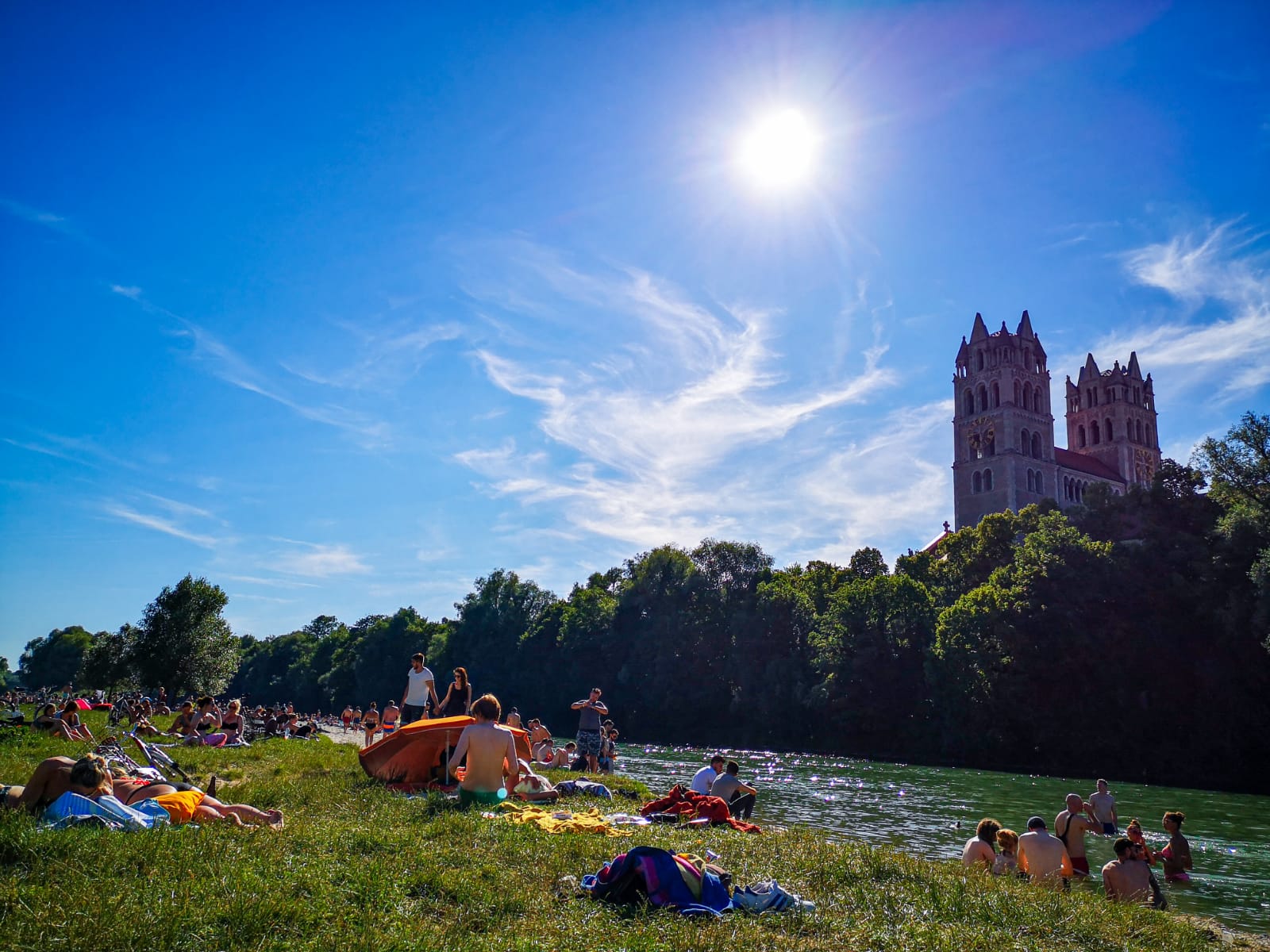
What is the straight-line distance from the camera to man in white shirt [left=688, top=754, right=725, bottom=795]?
16141 millimetres

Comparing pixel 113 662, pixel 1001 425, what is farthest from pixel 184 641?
pixel 1001 425

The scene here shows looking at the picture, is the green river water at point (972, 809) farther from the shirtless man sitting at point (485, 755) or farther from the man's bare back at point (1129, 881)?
the shirtless man sitting at point (485, 755)

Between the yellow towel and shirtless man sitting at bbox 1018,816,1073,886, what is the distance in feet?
19.2

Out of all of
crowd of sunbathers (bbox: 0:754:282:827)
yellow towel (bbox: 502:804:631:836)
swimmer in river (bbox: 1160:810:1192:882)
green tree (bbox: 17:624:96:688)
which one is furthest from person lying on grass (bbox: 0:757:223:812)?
green tree (bbox: 17:624:96:688)

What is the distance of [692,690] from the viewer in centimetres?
7506

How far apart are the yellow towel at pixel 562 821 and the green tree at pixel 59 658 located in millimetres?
183781

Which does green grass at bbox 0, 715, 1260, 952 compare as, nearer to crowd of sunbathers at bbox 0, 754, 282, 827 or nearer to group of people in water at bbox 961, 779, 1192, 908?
crowd of sunbathers at bbox 0, 754, 282, 827

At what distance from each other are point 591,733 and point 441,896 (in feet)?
49.2

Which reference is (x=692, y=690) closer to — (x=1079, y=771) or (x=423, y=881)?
(x=1079, y=771)

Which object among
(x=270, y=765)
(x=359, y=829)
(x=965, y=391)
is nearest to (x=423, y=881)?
(x=359, y=829)

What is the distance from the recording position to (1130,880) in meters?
11.7

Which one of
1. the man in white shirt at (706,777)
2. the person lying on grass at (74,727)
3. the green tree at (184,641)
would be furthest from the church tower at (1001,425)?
the person lying on grass at (74,727)

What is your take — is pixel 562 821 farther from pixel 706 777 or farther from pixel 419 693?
pixel 419 693

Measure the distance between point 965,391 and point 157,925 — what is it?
118 metres
